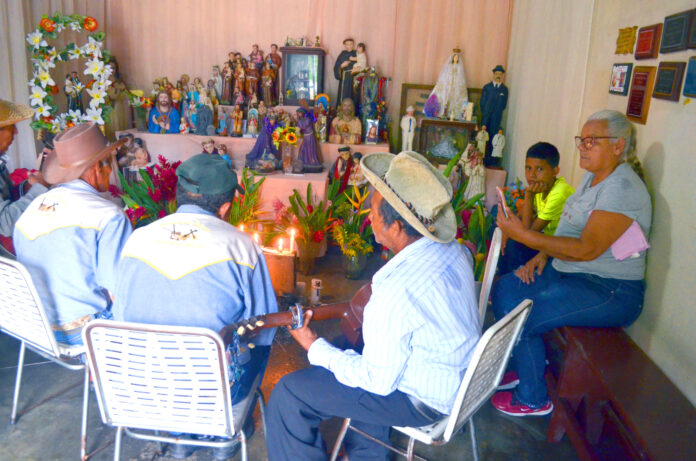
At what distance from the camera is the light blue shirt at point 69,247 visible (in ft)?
6.44

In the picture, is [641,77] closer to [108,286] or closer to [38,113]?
[108,286]

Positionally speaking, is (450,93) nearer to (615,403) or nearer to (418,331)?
(615,403)

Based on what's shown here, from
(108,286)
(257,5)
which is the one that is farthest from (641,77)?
(257,5)

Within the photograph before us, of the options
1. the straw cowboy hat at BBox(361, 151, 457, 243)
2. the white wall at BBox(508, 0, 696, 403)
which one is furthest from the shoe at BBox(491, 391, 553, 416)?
the straw cowboy hat at BBox(361, 151, 457, 243)

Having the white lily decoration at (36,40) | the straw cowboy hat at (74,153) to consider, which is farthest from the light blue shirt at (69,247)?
the white lily decoration at (36,40)

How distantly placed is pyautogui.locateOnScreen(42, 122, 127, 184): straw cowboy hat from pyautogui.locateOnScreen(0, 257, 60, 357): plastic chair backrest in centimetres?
55

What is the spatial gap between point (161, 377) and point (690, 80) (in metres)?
2.18

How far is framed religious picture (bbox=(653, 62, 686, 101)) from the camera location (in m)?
2.10

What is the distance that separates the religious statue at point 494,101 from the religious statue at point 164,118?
3412 millimetres

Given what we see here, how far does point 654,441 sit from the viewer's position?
1.62 m

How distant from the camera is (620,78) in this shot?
2766 millimetres

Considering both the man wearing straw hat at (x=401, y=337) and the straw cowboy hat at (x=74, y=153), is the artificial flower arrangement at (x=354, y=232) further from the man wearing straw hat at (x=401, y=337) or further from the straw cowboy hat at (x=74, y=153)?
the man wearing straw hat at (x=401, y=337)

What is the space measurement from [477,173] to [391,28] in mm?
2185

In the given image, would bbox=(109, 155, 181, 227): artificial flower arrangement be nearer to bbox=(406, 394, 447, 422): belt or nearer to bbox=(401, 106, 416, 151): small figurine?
bbox=(401, 106, 416, 151): small figurine
